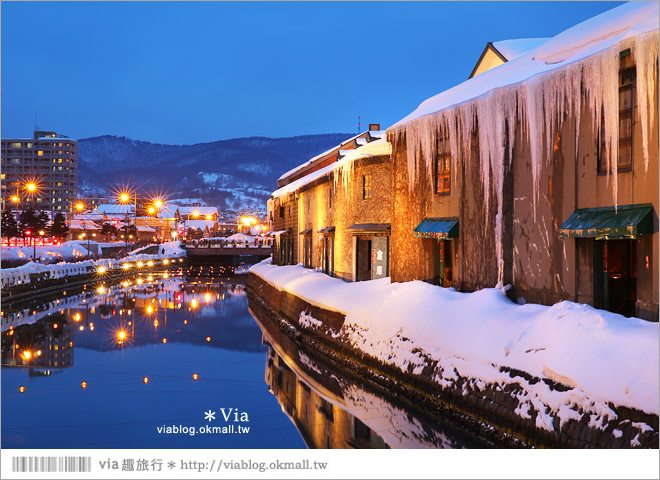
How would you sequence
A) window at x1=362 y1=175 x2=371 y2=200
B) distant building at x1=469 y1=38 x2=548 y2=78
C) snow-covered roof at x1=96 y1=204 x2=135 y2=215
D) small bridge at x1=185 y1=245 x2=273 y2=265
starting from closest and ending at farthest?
distant building at x1=469 y1=38 x2=548 y2=78 < window at x1=362 y1=175 x2=371 y2=200 < small bridge at x1=185 y1=245 x2=273 y2=265 < snow-covered roof at x1=96 y1=204 x2=135 y2=215

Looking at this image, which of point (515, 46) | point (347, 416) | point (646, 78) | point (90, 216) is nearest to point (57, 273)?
point (515, 46)

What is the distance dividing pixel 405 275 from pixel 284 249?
24.4m

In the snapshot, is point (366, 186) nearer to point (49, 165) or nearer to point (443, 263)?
point (443, 263)

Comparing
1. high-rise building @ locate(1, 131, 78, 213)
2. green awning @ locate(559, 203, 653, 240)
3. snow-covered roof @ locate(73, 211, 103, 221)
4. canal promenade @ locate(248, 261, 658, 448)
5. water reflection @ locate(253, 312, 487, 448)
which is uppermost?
high-rise building @ locate(1, 131, 78, 213)

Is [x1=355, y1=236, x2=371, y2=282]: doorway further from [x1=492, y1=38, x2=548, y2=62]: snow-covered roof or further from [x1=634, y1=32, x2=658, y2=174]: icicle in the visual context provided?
[x1=634, y1=32, x2=658, y2=174]: icicle

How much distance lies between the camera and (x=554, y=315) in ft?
36.2

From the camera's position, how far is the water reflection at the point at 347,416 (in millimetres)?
11422

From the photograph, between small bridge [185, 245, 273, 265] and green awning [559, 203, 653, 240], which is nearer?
green awning [559, 203, 653, 240]

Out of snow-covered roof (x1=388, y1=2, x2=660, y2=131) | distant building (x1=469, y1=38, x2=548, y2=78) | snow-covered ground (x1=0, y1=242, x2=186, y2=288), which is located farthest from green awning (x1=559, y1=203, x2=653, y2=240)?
snow-covered ground (x1=0, y1=242, x2=186, y2=288)

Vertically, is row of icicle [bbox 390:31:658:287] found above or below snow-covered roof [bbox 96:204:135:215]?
below

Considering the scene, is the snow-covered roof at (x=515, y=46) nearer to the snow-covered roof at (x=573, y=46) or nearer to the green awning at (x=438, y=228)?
the snow-covered roof at (x=573, y=46)

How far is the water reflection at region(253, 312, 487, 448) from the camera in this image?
11.4 meters

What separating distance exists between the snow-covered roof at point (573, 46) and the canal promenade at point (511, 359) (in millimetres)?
5101

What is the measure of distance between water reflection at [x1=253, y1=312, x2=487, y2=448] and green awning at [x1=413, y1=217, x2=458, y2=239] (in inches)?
187
